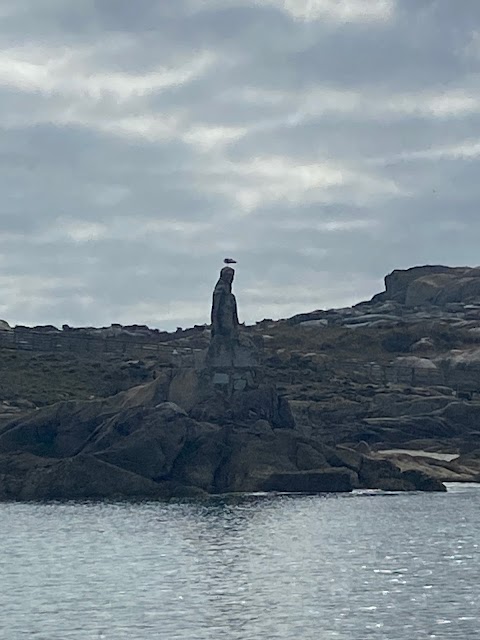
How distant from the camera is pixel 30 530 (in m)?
68.1

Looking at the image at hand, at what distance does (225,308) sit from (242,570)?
4182 centimetres

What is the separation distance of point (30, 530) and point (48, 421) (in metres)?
23.7

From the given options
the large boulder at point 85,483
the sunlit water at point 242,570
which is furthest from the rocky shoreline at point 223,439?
the sunlit water at point 242,570

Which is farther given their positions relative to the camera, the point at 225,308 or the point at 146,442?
the point at 225,308

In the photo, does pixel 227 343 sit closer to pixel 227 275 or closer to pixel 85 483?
pixel 227 275

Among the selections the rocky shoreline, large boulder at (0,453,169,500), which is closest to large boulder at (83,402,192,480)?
the rocky shoreline

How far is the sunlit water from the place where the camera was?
1622 inches

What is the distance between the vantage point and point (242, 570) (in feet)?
174

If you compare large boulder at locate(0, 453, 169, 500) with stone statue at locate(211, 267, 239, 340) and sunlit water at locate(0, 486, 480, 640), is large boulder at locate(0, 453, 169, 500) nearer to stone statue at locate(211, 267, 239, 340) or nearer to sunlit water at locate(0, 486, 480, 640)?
sunlit water at locate(0, 486, 480, 640)

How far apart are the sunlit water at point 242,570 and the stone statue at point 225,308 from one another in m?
14.2

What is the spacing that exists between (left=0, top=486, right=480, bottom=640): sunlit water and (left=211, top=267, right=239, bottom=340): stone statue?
14.2 m

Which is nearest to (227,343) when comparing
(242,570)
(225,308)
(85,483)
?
(225,308)

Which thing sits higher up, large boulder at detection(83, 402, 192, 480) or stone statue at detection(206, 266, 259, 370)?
stone statue at detection(206, 266, 259, 370)

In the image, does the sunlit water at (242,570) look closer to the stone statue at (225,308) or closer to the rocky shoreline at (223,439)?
the rocky shoreline at (223,439)
